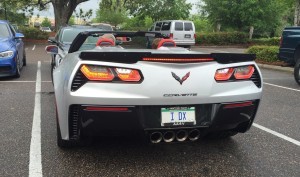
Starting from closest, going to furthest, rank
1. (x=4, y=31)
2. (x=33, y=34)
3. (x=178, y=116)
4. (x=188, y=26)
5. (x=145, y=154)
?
(x=178, y=116) < (x=145, y=154) < (x=4, y=31) < (x=188, y=26) < (x=33, y=34)

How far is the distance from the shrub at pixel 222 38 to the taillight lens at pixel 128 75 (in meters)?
26.1

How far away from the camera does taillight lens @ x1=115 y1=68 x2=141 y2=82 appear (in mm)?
3170

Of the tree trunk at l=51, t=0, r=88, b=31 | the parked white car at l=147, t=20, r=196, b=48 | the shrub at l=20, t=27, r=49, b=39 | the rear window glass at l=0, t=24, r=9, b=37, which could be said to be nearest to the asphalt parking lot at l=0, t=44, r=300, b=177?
the rear window glass at l=0, t=24, r=9, b=37

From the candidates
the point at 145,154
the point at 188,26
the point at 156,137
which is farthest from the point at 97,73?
the point at 188,26

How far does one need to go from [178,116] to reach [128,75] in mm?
574

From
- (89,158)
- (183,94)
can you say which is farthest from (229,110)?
(89,158)

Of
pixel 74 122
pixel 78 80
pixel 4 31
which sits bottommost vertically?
pixel 74 122

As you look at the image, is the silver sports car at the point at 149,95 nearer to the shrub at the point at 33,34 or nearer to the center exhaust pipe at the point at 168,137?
the center exhaust pipe at the point at 168,137

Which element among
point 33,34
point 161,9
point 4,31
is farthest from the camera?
point 161,9

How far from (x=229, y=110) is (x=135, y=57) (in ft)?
3.28

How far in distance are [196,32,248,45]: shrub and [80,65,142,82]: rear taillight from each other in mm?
26138

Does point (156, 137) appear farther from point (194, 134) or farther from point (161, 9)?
point (161, 9)

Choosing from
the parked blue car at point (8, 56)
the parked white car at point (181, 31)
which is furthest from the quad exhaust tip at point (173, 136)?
the parked white car at point (181, 31)

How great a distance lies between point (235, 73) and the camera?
3.51 meters
